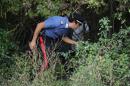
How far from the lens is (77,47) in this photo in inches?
251

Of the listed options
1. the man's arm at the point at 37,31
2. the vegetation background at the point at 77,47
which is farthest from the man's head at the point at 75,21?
the man's arm at the point at 37,31

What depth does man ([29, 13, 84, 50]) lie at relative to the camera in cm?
662

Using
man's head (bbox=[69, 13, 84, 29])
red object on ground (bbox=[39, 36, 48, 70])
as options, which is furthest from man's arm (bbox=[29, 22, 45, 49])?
man's head (bbox=[69, 13, 84, 29])

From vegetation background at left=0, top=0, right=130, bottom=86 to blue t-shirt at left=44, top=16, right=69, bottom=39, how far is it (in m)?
0.35

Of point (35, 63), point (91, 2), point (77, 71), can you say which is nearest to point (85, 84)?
point (77, 71)

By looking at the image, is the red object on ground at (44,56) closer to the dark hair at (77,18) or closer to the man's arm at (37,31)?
the man's arm at (37,31)

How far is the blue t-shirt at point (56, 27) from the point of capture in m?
6.62

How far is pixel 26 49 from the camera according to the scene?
7.42m

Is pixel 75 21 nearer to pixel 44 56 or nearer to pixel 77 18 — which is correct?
pixel 77 18

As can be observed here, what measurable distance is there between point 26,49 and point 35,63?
122 centimetres

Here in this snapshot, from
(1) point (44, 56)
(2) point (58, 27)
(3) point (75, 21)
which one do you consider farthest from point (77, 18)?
(1) point (44, 56)

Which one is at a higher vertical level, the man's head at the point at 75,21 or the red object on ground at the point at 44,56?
the man's head at the point at 75,21

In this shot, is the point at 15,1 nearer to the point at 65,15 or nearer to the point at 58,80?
the point at 65,15

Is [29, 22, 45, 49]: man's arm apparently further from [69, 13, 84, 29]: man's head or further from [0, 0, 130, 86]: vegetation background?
[69, 13, 84, 29]: man's head
